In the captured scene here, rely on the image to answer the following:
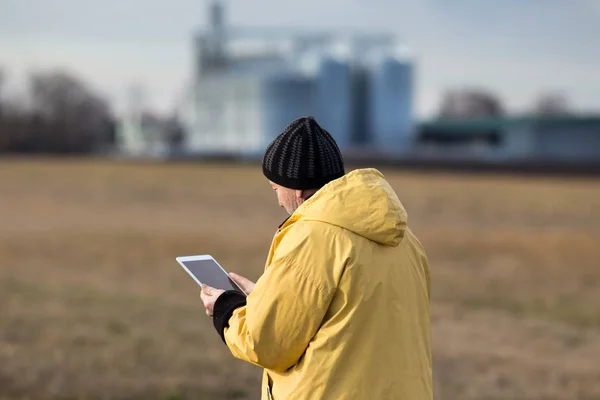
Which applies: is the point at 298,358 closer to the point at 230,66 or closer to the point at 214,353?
the point at 214,353

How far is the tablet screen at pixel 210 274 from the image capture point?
241 centimetres

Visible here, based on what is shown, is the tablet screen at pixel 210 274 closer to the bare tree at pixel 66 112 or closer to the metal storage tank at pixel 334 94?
the metal storage tank at pixel 334 94

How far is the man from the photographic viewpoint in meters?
1.96

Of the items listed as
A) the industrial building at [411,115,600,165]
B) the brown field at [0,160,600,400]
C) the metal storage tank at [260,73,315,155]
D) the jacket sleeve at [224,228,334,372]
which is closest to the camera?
the jacket sleeve at [224,228,334,372]

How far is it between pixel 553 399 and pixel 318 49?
2584 inches

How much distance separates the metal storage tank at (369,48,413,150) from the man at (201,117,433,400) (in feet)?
213

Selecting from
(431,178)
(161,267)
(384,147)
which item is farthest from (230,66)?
(161,267)

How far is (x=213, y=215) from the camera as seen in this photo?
80.8 ft

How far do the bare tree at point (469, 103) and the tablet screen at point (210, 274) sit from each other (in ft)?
356

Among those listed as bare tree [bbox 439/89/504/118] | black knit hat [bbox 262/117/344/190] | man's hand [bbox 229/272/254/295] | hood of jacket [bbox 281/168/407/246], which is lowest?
bare tree [bbox 439/89/504/118]

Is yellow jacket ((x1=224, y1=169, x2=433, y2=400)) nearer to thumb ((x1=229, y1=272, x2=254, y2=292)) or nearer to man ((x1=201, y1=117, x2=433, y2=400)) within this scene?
man ((x1=201, y1=117, x2=433, y2=400))

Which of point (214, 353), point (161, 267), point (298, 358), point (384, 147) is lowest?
point (384, 147)

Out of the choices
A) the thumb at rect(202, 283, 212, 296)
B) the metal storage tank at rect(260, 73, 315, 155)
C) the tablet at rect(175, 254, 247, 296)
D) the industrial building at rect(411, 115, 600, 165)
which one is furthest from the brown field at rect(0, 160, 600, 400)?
the metal storage tank at rect(260, 73, 315, 155)

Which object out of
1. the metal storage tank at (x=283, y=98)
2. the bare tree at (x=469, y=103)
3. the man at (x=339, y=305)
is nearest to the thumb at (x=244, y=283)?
the man at (x=339, y=305)
